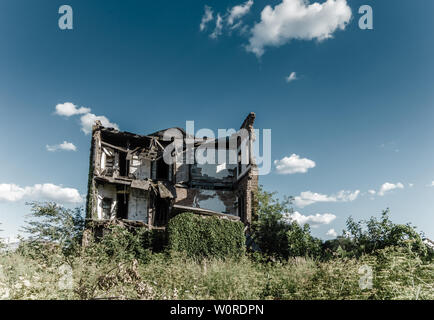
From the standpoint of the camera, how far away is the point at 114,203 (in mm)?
20688

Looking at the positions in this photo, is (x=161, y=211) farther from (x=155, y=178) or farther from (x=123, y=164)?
(x=123, y=164)

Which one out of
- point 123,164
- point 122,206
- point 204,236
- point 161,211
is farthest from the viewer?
point 123,164

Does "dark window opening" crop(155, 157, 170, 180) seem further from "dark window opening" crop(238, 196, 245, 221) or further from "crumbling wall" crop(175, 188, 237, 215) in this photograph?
"dark window opening" crop(238, 196, 245, 221)

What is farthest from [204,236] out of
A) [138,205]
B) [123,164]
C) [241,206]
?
[123,164]

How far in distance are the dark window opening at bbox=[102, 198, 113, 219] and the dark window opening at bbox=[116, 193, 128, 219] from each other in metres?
0.60

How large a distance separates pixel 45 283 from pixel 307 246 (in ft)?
36.1

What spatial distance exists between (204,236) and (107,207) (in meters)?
9.08

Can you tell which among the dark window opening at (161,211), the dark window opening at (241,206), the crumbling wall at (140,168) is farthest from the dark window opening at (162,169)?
the dark window opening at (241,206)

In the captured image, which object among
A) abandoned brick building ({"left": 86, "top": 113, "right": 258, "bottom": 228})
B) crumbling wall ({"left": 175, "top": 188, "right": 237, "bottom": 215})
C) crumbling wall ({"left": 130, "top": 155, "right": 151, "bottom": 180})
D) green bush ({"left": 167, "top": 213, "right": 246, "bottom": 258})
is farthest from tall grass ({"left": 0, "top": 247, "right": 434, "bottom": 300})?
crumbling wall ({"left": 130, "top": 155, "right": 151, "bottom": 180})

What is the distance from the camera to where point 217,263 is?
10.5 m

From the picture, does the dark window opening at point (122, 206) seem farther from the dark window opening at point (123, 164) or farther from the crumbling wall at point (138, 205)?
the dark window opening at point (123, 164)

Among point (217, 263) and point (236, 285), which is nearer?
point (236, 285)
